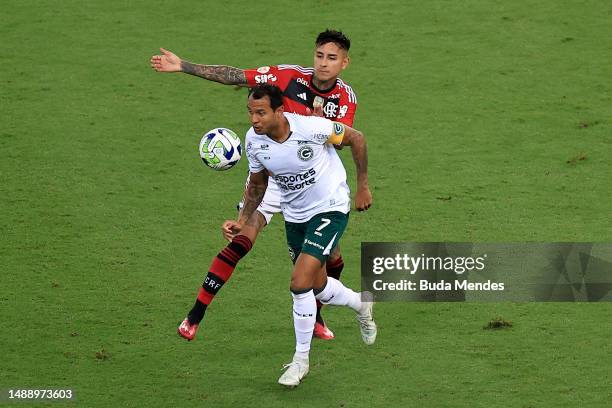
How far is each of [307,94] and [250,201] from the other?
1.12m

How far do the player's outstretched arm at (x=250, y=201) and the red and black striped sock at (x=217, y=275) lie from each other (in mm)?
198

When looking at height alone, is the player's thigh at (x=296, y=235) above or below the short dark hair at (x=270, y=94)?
below

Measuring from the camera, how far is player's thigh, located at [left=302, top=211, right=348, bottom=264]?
9.62 m

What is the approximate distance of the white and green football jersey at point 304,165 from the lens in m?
9.55

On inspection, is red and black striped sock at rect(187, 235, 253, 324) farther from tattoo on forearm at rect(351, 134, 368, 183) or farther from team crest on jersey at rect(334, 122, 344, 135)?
team crest on jersey at rect(334, 122, 344, 135)

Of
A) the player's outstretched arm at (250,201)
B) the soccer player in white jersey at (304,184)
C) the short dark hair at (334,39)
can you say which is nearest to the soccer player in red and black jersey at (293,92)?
the short dark hair at (334,39)

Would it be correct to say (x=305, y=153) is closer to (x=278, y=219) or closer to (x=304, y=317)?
(x=304, y=317)

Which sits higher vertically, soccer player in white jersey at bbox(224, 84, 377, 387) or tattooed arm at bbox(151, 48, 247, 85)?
tattooed arm at bbox(151, 48, 247, 85)

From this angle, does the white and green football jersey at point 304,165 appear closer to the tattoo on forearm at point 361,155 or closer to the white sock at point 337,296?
the tattoo on forearm at point 361,155

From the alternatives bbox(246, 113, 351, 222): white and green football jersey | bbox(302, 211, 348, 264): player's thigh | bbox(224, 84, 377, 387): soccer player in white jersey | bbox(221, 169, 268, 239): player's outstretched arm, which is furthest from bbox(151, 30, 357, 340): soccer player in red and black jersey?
bbox(302, 211, 348, 264): player's thigh

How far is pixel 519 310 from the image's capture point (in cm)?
1087

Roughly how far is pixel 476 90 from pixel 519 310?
4.96 metres

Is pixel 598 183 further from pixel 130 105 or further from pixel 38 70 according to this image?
pixel 38 70

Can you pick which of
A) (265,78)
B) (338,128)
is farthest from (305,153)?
(265,78)
